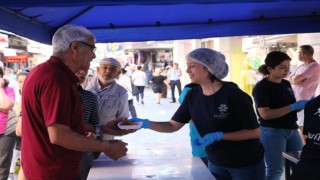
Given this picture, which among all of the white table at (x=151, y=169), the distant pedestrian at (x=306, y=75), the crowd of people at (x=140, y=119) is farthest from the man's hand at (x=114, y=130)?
the distant pedestrian at (x=306, y=75)

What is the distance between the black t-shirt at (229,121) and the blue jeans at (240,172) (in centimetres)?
3

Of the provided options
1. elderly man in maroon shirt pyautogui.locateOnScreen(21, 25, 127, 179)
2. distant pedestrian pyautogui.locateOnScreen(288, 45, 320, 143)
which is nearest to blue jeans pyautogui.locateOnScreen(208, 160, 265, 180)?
elderly man in maroon shirt pyautogui.locateOnScreen(21, 25, 127, 179)

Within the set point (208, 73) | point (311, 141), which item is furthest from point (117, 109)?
point (311, 141)

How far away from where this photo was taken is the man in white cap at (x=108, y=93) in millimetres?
3727

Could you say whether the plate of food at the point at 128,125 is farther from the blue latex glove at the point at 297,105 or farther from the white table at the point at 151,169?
the blue latex glove at the point at 297,105

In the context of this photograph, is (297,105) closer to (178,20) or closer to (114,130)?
(178,20)

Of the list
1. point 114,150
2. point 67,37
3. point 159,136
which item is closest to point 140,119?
point 114,150

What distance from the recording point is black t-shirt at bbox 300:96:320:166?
2205 mm

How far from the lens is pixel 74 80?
1.98 metres

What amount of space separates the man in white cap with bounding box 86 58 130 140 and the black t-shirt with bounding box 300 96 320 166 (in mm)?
1822

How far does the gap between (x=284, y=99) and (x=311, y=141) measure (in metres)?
1.36

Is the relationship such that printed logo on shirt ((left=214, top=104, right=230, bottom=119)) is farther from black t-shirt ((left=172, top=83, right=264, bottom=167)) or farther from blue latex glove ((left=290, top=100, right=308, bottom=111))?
blue latex glove ((left=290, top=100, right=308, bottom=111))

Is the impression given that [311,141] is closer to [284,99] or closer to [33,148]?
[284,99]

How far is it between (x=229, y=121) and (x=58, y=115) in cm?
122
